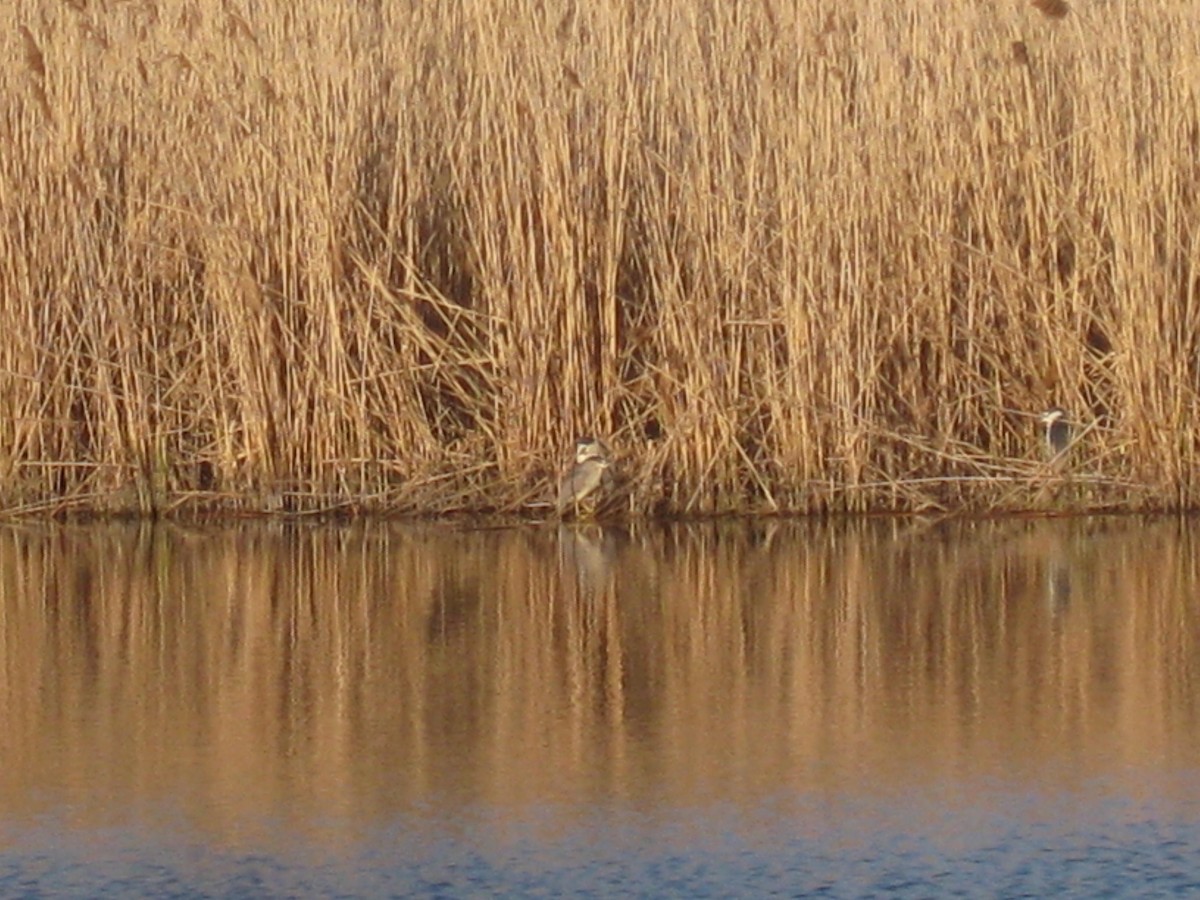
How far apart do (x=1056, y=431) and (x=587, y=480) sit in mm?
1467

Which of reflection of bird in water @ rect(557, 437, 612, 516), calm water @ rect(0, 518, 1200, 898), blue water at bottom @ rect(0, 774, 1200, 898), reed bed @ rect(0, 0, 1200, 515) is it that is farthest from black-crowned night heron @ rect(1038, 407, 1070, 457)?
blue water at bottom @ rect(0, 774, 1200, 898)

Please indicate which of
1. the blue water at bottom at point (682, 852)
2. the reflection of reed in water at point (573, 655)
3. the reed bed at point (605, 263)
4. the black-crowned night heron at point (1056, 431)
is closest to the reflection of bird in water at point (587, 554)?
the reflection of reed in water at point (573, 655)

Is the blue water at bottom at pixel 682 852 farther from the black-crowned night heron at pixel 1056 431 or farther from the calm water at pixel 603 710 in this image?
the black-crowned night heron at pixel 1056 431

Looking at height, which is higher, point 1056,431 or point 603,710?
point 1056,431

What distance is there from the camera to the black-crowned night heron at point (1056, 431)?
23.9 feet

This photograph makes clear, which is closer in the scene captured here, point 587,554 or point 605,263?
point 587,554

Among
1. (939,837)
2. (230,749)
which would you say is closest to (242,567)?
(230,749)

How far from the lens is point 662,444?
7324 mm

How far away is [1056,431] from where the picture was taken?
23.9ft

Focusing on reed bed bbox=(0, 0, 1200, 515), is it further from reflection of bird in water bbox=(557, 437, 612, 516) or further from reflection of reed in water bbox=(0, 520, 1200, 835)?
reflection of reed in water bbox=(0, 520, 1200, 835)

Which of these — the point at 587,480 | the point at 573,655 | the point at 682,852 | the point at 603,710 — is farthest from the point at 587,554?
the point at 682,852

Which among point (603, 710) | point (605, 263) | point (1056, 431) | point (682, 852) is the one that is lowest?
point (682, 852)

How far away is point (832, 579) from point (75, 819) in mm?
Result: 2717

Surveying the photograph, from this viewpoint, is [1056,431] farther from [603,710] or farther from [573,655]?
[603,710]
